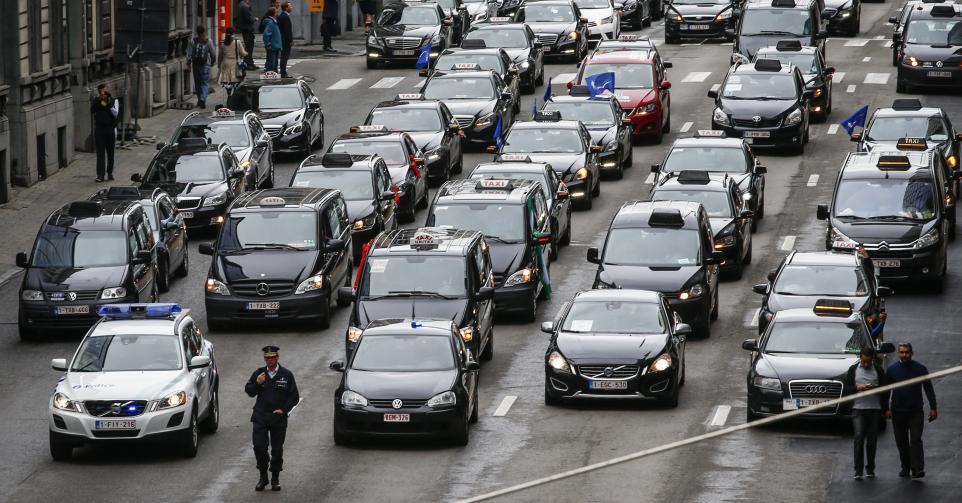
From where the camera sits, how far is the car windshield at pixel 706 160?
3681 cm

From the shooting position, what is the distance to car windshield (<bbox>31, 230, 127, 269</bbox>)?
30.0m

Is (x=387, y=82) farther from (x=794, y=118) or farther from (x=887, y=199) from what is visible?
(x=887, y=199)

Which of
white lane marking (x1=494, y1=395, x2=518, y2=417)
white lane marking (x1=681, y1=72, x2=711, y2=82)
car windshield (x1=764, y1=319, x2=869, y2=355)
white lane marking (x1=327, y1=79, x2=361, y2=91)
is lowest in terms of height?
white lane marking (x1=327, y1=79, x2=361, y2=91)

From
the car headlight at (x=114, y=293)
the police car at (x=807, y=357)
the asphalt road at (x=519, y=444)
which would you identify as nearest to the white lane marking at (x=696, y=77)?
the asphalt road at (x=519, y=444)

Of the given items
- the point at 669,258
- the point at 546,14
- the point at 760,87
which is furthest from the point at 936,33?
the point at 669,258

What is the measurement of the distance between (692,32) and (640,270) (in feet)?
105

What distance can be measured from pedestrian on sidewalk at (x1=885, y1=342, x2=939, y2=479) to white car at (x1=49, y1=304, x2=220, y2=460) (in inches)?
317

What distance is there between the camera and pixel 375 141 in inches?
1503

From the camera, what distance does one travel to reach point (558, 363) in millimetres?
25266

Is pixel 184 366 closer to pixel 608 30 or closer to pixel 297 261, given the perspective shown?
pixel 297 261

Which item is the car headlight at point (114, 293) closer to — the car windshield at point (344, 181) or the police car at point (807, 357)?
the car windshield at point (344, 181)

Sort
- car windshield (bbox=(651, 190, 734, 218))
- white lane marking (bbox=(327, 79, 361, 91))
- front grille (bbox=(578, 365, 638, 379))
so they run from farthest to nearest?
1. white lane marking (bbox=(327, 79, 361, 91))
2. car windshield (bbox=(651, 190, 734, 218))
3. front grille (bbox=(578, 365, 638, 379))

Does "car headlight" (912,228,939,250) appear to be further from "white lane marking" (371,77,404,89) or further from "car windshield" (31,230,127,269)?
"white lane marking" (371,77,404,89)

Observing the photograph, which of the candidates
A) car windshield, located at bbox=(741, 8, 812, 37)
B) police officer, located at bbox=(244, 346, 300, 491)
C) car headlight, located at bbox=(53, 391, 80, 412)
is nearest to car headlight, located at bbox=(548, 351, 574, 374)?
police officer, located at bbox=(244, 346, 300, 491)
